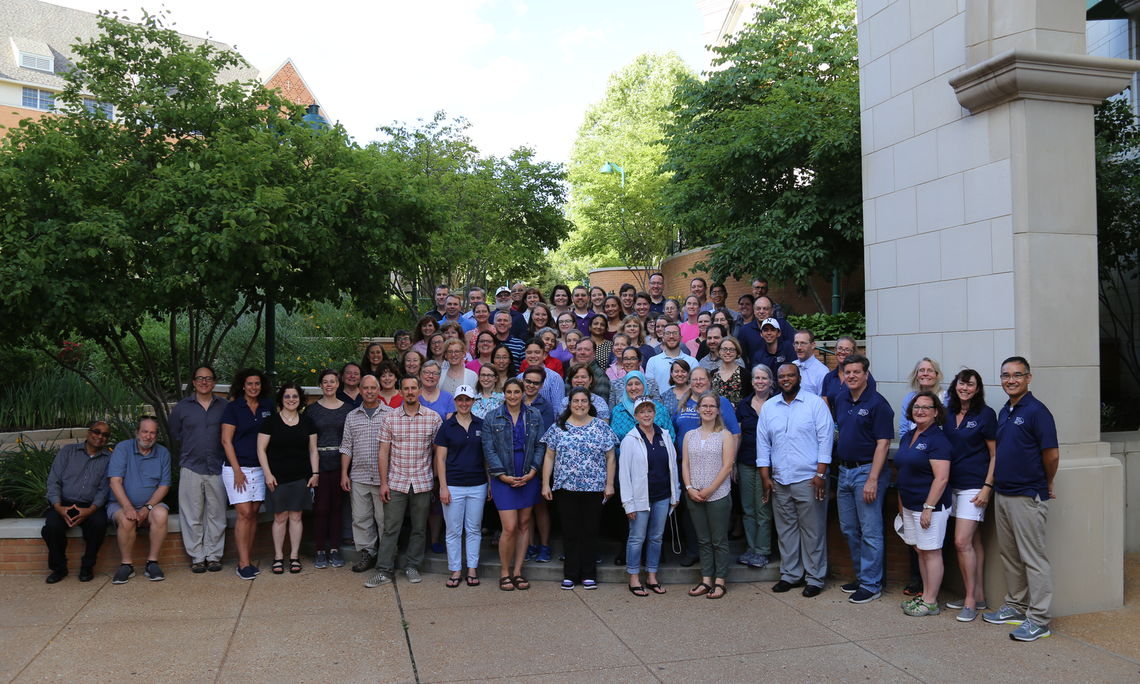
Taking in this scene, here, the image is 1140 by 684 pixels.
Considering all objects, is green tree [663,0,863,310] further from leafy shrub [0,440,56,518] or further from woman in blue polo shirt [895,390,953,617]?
leafy shrub [0,440,56,518]

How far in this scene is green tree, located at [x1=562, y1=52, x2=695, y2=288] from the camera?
96.4 feet

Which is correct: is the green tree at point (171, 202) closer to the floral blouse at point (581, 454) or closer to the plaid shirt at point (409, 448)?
the plaid shirt at point (409, 448)

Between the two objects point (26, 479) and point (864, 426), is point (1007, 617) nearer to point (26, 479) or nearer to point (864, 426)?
point (864, 426)

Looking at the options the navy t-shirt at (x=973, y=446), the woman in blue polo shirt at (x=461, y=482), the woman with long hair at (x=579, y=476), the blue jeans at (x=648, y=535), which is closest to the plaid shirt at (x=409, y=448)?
the woman in blue polo shirt at (x=461, y=482)

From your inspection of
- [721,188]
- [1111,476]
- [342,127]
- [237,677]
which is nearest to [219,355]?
[342,127]

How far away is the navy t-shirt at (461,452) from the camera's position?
269 inches

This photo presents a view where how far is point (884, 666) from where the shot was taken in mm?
5121

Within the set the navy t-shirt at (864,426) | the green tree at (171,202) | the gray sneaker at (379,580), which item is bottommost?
the gray sneaker at (379,580)

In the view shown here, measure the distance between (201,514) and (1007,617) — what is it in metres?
6.77

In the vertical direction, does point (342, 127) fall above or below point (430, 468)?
above

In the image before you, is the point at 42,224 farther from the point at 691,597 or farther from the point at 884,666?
the point at 884,666

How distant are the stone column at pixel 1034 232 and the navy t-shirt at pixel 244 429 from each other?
613 centimetres

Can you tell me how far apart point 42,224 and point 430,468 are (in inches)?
159

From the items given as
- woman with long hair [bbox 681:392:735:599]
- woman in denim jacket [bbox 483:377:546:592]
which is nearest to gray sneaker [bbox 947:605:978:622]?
woman with long hair [bbox 681:392:735:599]
